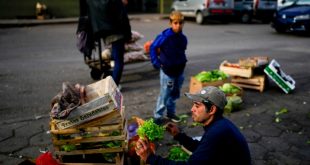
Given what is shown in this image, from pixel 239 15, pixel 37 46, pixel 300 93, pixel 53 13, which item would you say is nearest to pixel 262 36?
pixel 239 15

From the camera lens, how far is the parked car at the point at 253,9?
2014 centimetres

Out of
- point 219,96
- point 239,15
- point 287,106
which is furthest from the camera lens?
point 239,15

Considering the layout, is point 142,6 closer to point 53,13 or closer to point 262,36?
point 53,13

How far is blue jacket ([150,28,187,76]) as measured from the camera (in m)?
5.27

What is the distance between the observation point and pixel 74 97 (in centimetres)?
371

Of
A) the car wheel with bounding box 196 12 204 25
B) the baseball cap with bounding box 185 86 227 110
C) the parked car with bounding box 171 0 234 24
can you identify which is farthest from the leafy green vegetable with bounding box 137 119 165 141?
the car wheel with bounding box 196 12 204 25

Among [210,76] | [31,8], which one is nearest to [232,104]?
[210,76]

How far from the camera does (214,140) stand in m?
2.75

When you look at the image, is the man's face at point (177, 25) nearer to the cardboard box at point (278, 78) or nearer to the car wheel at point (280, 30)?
the cardboard box at point (278, 78)

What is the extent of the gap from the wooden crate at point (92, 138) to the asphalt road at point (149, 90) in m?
1.12

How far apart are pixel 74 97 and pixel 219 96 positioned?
5.31 feet

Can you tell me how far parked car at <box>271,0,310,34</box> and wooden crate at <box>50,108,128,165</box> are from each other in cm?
1257

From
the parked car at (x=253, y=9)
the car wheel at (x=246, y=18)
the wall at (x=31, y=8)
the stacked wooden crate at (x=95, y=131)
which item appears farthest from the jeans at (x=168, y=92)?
the wall at (x=31, y=8)

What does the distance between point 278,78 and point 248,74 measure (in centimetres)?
60
